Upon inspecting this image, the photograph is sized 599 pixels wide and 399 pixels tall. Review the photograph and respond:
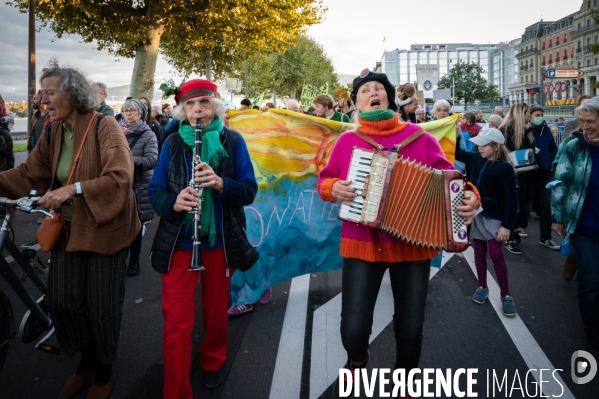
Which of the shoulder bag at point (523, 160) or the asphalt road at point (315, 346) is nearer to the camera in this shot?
the asphalt road at point (315, 346)

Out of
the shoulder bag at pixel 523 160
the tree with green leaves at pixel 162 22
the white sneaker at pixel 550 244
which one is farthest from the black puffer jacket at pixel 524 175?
the tree with green leaves at pixel 162 22

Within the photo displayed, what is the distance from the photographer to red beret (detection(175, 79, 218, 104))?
278 cm

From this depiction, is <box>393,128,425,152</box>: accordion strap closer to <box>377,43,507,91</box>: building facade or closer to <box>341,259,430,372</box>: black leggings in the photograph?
<box>341,259,430,372</box>: black leggings

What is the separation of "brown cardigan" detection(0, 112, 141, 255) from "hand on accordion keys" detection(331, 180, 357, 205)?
1.32 meters

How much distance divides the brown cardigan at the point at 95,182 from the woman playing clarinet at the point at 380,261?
1288 millimetres

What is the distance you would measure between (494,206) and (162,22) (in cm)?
1596

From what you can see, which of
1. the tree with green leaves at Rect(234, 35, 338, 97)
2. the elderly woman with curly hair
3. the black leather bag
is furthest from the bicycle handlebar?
the tree with green leaves at Rect(234, 35, 338, 97)

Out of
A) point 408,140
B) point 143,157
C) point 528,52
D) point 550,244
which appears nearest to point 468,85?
point 528,52

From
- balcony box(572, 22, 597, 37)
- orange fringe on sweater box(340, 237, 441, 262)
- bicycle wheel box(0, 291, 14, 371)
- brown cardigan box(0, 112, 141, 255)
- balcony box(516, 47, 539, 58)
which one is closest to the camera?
orange fringe on sweater box(340, 237, 441, 262)

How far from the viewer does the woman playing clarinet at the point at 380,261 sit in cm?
246

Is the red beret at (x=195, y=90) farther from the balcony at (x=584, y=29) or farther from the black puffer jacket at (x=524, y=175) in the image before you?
the balcony at (x=584, y=29)

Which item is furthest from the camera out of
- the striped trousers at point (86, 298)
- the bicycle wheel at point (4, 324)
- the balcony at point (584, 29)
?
the balcony at point (584, 29)

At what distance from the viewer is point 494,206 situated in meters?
4.35

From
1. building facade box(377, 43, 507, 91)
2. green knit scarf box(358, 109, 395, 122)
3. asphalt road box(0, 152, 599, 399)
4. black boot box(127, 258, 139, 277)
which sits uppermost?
building facade box(377, 43, 507, 91)
